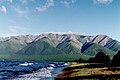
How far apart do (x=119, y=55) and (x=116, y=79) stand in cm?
7059

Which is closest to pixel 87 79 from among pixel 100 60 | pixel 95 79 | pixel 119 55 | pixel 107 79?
pixel 95 79

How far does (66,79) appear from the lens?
69.4 m

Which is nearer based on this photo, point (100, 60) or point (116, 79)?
point (116, 79)

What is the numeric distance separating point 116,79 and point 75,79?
12.8 meters

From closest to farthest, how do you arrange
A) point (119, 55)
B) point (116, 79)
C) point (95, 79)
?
point (116, 79), point (95, 79), point (119, 55)

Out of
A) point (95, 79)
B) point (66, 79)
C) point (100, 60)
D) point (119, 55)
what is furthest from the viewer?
point (100, 60)

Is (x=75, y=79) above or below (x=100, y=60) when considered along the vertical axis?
below

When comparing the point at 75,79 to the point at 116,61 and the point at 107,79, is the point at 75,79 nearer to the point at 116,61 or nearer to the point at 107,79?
the point at 107,79

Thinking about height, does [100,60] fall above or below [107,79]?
above

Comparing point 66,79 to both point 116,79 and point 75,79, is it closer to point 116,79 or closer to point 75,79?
point 75,79

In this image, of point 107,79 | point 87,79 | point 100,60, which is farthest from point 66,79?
point 100,60

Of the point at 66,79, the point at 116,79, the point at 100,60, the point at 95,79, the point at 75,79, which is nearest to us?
the point at 116,79

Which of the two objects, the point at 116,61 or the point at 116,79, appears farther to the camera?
the point at 116,61

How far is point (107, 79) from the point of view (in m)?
55.7
